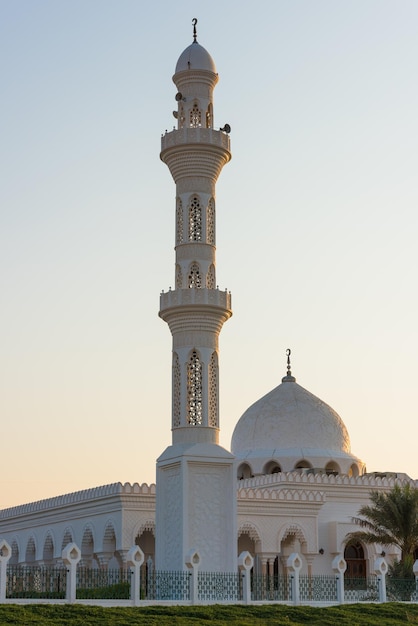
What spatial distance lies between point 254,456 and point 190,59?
14.1 m

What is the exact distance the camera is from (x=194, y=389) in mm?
24547

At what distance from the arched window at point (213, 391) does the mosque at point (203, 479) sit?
1.0 inches

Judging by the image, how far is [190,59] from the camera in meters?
26.3

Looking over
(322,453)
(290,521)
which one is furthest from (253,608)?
(322,453)

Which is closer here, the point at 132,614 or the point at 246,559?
the point at 132,614

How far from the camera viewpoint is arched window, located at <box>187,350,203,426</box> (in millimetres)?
24297

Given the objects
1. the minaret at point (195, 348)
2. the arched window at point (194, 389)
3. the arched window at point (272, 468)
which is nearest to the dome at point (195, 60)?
the minaret at point (195, 348)

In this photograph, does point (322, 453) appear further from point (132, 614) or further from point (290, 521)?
point (132, 614)

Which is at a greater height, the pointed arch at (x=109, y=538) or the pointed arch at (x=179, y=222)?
the pointed arch at (x=179, y=222)

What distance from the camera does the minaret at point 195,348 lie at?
76.9 feet

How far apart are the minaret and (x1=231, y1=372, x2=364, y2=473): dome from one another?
11.0 meters

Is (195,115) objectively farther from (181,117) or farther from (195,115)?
(181,117)

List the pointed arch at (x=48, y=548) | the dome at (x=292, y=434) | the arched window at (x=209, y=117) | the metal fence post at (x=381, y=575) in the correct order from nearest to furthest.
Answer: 1. the metal fence post at (x=381, y=575)
2. the arched window at (x=209, y=117)
3. the pointed arch at (x=48, y=548)
4. the dome at (x=292, y=434)

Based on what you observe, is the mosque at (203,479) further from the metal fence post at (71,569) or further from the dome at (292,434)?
the metal fence post at (71,569)
